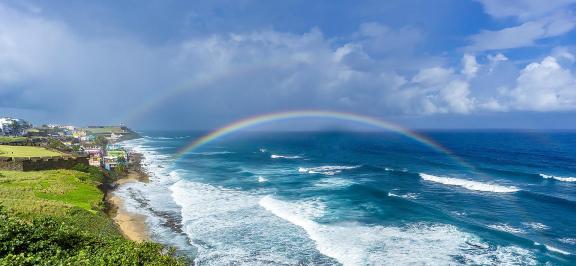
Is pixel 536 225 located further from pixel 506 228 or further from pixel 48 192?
pixel 48 192

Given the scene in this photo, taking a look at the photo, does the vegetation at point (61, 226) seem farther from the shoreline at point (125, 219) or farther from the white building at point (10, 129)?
the white building at point (10, 129)

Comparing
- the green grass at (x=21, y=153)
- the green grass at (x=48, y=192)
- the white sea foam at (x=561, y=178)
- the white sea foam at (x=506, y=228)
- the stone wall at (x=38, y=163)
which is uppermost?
the green grass at (x=21, y=153)

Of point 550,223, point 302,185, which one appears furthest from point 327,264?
point 302,185

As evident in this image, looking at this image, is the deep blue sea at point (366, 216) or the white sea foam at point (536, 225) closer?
the deep blue sea at point (366, 216)

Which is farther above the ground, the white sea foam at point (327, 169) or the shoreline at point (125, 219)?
the white sea foam at point (327, 169)

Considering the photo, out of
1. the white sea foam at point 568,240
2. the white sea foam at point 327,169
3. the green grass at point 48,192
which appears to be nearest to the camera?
the white sea foam at point 568,240

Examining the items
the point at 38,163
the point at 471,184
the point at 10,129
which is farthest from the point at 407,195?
the point at 10,129

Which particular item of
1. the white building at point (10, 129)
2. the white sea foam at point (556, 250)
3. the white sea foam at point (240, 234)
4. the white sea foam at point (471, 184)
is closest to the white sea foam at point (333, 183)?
the white sea foam at point (240, 234)
